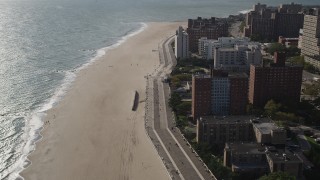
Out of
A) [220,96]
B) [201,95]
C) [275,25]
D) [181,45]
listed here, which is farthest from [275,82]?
[275,25]

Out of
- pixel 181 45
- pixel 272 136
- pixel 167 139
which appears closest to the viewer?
pixel 272 136

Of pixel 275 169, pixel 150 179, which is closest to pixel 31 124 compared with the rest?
pixel 150 179

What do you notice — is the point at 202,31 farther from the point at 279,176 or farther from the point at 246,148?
the point at 279,176

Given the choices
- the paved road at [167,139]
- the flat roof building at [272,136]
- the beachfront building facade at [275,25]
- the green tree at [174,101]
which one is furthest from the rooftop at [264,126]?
the beachfront building facade at [275,25]

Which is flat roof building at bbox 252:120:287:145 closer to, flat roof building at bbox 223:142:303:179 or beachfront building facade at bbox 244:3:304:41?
flat roof building at bbox 223:142:303:179

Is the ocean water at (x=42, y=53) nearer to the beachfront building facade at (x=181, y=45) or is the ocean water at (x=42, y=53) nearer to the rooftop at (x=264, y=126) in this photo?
the beachfront building facade at (x=181, y=45)

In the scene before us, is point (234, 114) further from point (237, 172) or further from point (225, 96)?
point (237, 172)
